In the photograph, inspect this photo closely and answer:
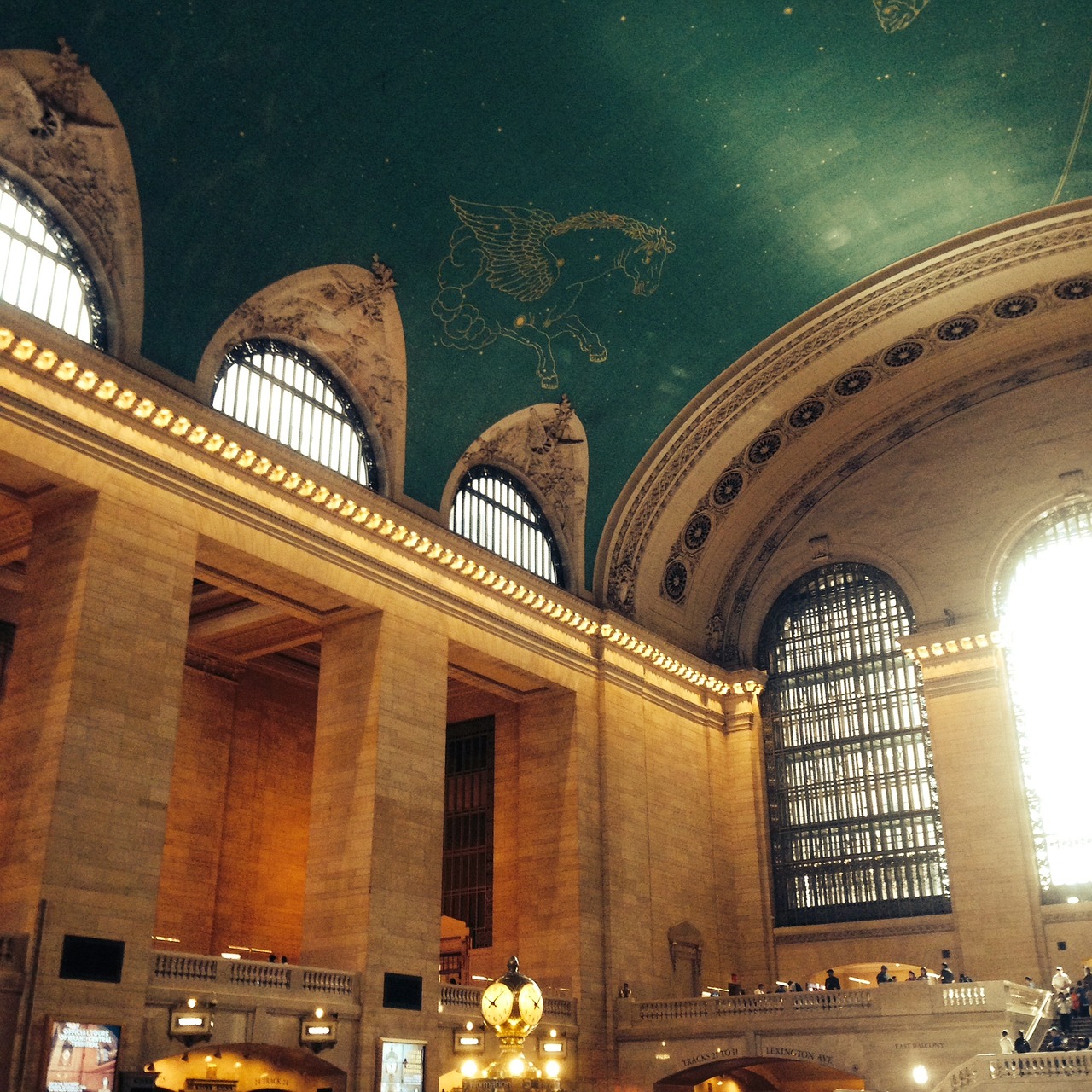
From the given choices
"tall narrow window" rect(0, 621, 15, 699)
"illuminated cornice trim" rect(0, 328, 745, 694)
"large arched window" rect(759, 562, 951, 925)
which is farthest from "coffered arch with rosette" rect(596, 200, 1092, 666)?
"tall narrow window" rect(0, 621, 15, 699)

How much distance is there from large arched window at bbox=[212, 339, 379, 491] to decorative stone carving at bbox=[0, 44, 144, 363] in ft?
6.61

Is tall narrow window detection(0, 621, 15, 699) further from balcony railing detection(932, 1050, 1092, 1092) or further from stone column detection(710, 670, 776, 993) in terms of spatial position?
balcony railing detection(932, 1050, 1092, 1092)

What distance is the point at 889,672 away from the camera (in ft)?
84.8

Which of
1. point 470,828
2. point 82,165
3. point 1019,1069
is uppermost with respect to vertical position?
point 82,165

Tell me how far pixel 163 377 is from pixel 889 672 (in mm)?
15985

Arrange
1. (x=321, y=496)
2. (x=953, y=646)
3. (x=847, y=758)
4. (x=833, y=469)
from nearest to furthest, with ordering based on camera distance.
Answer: (x=321, y=496), (x=953, y=646), (x=847, y=758), (x=833, y=469)

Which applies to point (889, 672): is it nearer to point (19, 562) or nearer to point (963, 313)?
point (963, 313)

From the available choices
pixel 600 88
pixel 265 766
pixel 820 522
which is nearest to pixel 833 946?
pixel 820 522

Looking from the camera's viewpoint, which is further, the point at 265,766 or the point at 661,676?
the point at 661,676

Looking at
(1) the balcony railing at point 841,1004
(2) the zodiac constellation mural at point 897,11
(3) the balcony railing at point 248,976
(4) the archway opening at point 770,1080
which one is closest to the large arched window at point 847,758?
(4) the archway opening at point 770,1080

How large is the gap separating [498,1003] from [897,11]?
15961 millimetres

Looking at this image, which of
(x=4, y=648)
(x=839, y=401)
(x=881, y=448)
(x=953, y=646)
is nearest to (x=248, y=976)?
(x=4, y=648)

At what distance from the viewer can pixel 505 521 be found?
23.7 metres

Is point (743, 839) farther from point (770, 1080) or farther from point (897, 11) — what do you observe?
point (897, 11)
